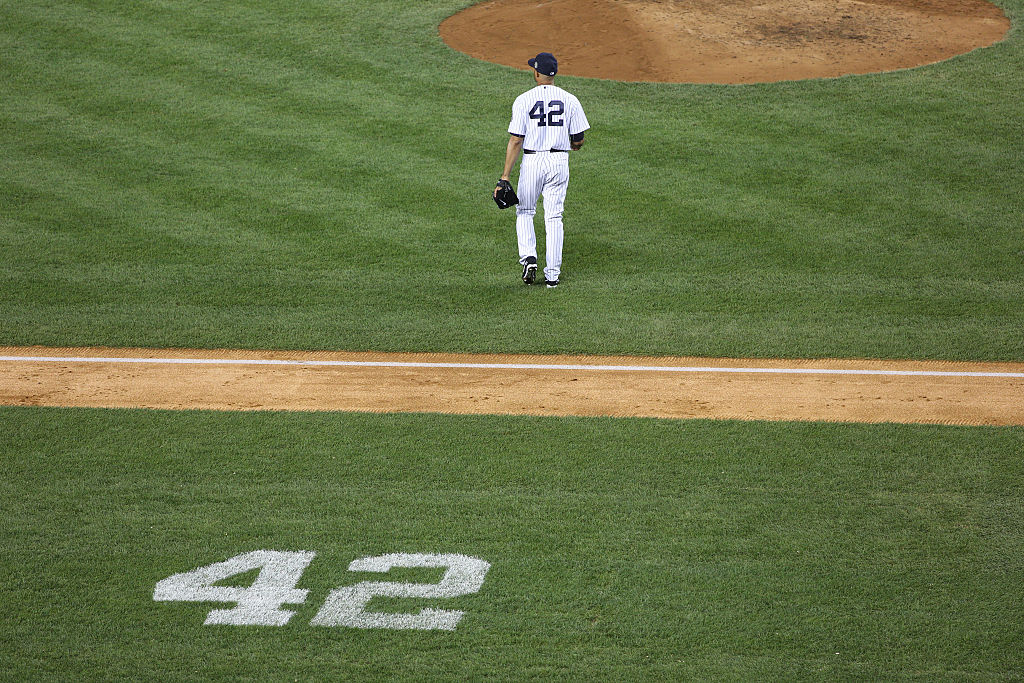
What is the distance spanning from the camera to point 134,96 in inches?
563

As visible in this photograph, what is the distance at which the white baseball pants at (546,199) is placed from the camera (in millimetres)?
9539

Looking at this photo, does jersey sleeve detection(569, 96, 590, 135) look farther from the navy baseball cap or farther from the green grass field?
the green grass field

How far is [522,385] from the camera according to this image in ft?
25.1

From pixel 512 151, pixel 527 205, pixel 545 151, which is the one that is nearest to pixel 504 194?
pixel 527 205

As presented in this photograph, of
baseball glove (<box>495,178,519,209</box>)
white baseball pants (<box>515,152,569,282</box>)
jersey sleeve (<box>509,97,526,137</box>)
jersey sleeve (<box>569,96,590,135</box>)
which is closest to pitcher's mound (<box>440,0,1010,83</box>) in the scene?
jersey sleeve (<box>569,96,590,135</box>)

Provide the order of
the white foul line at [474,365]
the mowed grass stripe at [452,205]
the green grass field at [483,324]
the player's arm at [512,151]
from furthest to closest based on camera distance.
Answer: the player's arm at [512,151], the mowed grass stripe at [452,205], the white foul line at [474,365], the green grass field at [483,324]

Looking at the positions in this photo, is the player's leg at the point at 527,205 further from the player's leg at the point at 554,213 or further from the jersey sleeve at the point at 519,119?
the jersey sleeve at the point at 519,119

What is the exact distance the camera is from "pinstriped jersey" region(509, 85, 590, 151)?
9.34m

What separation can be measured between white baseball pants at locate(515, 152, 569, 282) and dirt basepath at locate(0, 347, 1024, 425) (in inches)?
67.5

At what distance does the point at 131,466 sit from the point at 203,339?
237cm

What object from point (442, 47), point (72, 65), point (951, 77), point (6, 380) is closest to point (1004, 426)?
point (6, 380)

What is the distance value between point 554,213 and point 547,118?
2.87 feet

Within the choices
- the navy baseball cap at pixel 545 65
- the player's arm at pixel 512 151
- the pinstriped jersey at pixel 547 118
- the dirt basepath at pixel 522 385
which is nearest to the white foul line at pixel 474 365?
the dirt basepath at pixel 522 385

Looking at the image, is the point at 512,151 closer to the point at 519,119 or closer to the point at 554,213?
the point at 519,119
